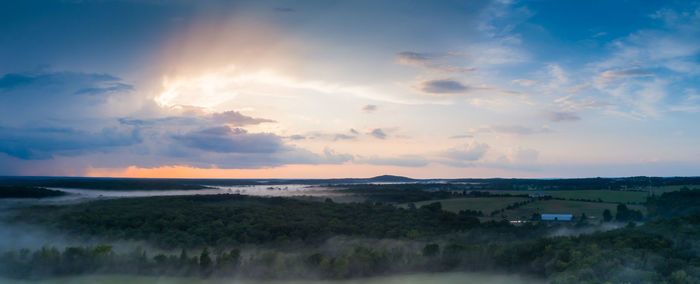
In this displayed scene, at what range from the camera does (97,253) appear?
84.9ft

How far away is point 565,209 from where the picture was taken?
88.8 m

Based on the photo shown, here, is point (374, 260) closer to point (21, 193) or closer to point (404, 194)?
point (21, 193)

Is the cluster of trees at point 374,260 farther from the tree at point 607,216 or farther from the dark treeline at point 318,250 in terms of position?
A: the tree at point 607,216

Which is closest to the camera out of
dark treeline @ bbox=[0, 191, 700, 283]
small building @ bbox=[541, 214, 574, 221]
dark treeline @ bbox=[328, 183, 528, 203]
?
dark treeline @ bbox=[0, 191, 700, 283]

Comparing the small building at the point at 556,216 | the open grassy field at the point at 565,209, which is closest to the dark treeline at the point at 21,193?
the open grassy field at the point at 565,209

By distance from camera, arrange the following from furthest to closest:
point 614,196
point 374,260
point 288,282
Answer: point 614,196 → point 374,260 → point 288,282

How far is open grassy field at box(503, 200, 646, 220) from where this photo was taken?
3209 inches

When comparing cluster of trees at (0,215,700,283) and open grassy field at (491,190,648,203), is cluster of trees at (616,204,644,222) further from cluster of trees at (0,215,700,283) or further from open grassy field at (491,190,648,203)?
cluster of trees at (0,215,700,283)

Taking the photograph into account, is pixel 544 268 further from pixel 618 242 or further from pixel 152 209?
pixel 152 209

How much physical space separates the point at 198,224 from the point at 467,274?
26338 mm

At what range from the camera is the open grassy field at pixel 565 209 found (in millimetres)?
81519

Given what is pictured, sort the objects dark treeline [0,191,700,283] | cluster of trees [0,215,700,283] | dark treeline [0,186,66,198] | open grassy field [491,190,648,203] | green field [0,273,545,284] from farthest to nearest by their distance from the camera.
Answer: open grassy field [491,190,648,203], dark treeline [0,186,66,198], green field [0,273,545,284], cluster of trees [0,215,700,283], dark treeline [0,191,700,283]

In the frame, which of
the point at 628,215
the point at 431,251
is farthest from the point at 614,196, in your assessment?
the point at 431,251

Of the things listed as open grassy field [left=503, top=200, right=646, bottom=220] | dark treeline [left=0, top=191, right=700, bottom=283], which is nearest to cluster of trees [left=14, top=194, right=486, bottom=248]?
dark treeline [left=0, top=191, right=700, bottom=283]
